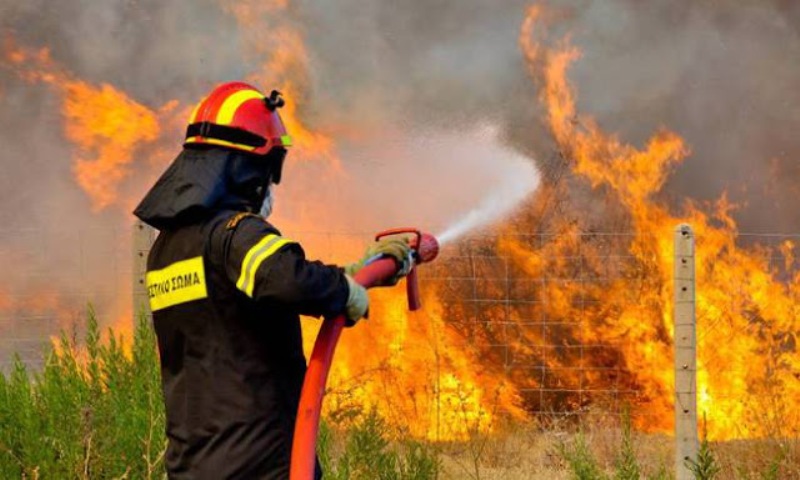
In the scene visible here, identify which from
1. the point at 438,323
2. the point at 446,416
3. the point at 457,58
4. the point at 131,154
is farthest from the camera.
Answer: the point at 457,58

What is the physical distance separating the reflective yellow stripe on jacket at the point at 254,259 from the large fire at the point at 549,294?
3920 mm

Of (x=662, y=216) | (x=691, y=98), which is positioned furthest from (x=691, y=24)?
(x=662, y=216)

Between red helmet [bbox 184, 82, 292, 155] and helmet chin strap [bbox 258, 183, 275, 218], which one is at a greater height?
red helmet [bbox 184, 82, 292, 155]

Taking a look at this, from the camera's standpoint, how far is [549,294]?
1002cm

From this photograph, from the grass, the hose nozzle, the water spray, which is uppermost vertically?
the water spray

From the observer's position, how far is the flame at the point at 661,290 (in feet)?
25.8

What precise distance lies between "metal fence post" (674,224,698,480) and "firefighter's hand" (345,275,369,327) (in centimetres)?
335

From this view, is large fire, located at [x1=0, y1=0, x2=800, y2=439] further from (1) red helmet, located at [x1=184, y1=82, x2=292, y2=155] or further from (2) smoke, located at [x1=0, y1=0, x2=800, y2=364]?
(1) red helmet, located at [x1=184, y1=82, x2=292, y2=155]

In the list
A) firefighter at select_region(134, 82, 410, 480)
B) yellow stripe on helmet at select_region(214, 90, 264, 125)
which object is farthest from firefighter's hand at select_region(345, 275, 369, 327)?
yellow stripe on helmet at select_region(214, 90, 264, 125)

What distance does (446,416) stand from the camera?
784 cm

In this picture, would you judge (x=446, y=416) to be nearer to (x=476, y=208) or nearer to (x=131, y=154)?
(x=476, y=208)

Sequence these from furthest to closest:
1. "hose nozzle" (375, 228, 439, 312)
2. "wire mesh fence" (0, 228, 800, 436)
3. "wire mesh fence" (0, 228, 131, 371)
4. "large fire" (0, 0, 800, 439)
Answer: "wire mesh fence" (0, 228, 131, 371), "wire mesh fence" (0, 228, 800, 436), "large fire" (0, 0, 800, 439), "hose nozzle" (375, 228, 439, 312)

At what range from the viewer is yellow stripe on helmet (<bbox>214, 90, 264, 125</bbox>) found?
2877 millimetres

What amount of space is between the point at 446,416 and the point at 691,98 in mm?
5391
